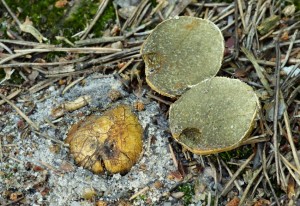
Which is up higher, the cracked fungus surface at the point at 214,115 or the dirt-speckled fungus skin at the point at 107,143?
the cracked fungus surface at the point at 214,115

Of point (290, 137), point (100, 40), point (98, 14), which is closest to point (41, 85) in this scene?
point (100, 40)

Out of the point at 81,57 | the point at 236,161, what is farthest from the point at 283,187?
the point at 81,57

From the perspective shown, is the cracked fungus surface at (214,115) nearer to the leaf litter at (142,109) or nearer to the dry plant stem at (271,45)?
the leaf litter at (142,109)

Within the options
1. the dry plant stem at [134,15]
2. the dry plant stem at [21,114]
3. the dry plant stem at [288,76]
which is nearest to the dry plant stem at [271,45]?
the dry plant stem at [288,76]

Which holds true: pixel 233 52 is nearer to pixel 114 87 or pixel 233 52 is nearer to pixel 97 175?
pixel 114 87

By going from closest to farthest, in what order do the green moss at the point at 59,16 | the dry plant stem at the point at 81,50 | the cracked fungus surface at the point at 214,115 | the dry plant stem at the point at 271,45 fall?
A: the cracked fungus surface at the point at 214,115, the dry plant stem at the point at 271,45, the dry plant stem at the point at 81,50, the green moss at the point at 59,16

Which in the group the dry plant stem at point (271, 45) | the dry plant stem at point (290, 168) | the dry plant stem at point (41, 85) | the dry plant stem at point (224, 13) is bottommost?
the dry plant stem at point (41, 85)
